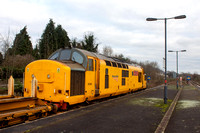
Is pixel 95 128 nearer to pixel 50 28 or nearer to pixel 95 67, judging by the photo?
pixel 95 67

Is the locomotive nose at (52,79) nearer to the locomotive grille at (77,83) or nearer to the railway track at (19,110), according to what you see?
the locomotive grille at (77,83)

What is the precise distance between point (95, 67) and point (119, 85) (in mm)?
4531

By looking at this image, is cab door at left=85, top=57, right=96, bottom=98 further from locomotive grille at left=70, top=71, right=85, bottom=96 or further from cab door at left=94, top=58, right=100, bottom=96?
locomotive grille at left=70, top=71, right=85, bottom=96

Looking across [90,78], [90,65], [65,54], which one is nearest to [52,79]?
[65,54]

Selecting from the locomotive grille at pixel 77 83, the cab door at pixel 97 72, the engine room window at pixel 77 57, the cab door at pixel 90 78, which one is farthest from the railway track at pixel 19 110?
the cab door at pixel 97 72

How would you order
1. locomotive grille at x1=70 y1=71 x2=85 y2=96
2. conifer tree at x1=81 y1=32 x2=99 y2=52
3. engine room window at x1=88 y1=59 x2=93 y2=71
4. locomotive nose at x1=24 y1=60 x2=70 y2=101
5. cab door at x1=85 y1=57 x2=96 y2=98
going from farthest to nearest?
conifer tree at x1=81 y1=32 x2=99 y2=52 < engine room window at x1=88 y1=59 x2=93 y2=71 < cab door at x1=85 y1=57 x2=96 y2=98 < locomotive grille at x1=70 y1=71 x2=85 y2=96 < locomotive nose at x1=24 y1=60 x2=70 y2=101

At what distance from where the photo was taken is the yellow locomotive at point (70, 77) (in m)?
8.43

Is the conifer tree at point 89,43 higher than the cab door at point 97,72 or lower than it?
higher

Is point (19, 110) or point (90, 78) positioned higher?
point (90, 78)

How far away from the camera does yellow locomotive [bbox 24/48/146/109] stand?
8430 millimetres

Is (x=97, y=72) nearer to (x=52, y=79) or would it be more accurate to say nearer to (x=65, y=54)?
(x=65, y=54)

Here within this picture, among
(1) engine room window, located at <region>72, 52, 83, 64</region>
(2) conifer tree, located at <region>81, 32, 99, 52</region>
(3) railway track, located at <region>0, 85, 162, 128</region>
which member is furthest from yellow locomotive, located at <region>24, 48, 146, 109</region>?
(2) conifer tree, located at <region>81, 32, 99, 52</region>

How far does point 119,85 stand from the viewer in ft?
48.6

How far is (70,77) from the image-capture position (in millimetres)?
8586
